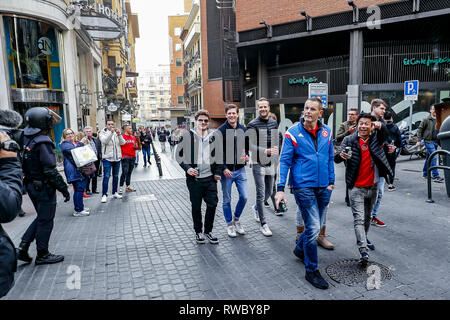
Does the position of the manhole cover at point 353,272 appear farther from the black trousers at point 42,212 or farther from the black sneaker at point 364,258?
the black trousers at point 42,212

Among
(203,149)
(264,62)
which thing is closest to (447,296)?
(203,149)

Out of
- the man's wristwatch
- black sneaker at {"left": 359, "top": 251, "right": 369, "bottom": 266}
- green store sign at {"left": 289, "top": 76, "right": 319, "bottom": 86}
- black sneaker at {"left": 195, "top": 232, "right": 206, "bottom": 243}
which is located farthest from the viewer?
green store sign at {"left": 289, "top": 76, "right": 319, "bottom": 86}

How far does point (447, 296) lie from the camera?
3.20 m

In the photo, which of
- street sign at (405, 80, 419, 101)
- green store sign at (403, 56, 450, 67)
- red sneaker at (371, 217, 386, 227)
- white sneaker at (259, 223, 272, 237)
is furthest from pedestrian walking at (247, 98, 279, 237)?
green store sign at (403, 56, 450, 67)

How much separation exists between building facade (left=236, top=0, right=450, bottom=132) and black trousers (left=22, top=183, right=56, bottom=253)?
15.1 metres

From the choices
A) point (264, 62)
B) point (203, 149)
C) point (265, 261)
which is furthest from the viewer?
point (264, 62)

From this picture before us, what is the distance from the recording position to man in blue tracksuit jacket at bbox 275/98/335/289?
3.49 metres

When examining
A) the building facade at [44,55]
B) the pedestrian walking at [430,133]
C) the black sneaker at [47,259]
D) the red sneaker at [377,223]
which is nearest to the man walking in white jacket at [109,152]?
the black sneaker at [47,259]

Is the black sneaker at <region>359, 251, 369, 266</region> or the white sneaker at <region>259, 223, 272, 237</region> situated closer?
the black sneaker at <region>359, 251, 369, 266</region>

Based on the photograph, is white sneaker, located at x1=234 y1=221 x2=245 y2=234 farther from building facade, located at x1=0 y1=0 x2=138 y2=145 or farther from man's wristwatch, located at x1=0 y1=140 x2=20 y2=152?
building facade, located at x1=0 y1=0 x2=138 y2=145

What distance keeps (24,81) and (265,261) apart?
38.6 ft

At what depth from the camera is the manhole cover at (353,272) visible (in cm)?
360

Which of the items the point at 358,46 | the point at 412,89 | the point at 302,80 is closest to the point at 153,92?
the point at 302,80
